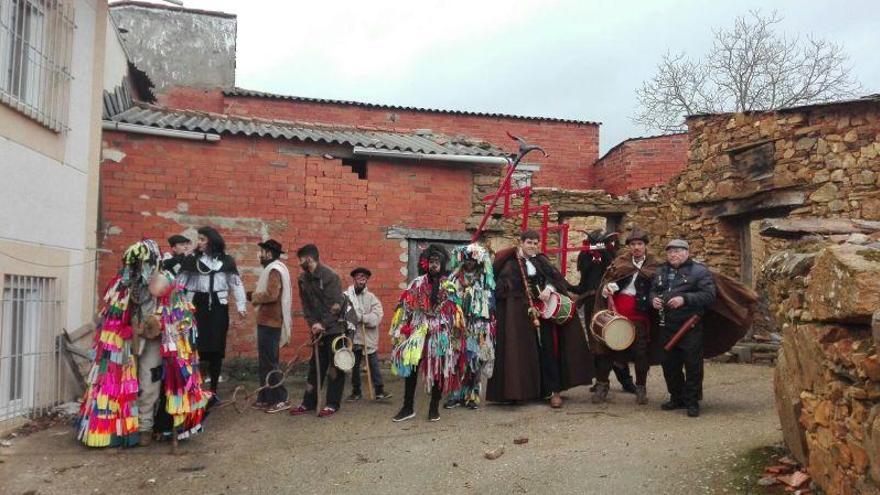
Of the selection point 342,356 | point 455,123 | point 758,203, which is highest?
point 455,123

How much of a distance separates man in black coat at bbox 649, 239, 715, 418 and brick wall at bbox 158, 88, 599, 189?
12574mm

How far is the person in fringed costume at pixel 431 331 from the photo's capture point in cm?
671

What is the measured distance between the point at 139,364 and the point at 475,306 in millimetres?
3032

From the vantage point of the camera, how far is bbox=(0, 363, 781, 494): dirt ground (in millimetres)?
4957

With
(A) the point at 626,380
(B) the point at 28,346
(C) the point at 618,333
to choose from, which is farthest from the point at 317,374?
(A) the point at 626,380

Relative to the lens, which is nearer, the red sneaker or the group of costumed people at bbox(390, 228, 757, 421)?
the group of costumed people at bbox(390, 228, 757, 421)

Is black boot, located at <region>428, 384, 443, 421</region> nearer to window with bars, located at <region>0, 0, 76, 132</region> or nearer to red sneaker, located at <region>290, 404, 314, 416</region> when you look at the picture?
red sneaker, located at <region>290, 404, 314, 416</region>

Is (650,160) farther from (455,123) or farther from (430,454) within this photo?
(430,454)

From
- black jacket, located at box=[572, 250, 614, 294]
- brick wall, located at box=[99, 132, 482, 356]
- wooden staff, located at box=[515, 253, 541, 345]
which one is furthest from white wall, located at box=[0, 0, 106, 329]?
black jacket, located at box=[572, 250, 614, 294]

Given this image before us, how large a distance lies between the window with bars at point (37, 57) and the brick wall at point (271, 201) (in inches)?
89.7

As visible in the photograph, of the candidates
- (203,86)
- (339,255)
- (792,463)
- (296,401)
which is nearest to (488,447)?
(792,463)

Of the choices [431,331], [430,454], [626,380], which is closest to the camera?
[430,454]

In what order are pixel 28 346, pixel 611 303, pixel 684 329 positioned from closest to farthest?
1. pixel 684 329
2. pixel 28 346
3. pixel 611 303

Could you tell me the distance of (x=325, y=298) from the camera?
737 centimetres
